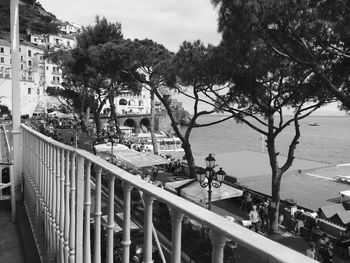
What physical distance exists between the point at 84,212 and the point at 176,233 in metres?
1.26

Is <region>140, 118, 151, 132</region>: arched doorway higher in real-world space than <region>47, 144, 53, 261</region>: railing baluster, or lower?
lower

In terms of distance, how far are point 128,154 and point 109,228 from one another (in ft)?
53.3

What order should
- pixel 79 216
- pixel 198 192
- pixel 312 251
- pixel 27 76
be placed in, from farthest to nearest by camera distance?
1. pixel 27 76
2. pixel 198 192
3. pixel 312 251
4. pixel 79 216

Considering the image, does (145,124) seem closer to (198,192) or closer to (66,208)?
(198,192)

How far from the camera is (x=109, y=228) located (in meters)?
1.61

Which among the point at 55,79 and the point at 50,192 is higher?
the point at 55,79

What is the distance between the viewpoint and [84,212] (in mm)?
2180

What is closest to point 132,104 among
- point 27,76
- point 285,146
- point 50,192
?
point 27,76

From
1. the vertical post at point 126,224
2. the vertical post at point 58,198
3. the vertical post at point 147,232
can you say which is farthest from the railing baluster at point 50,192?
the vertical post at point 147,232

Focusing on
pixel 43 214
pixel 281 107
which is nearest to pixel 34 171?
pixel 43 214

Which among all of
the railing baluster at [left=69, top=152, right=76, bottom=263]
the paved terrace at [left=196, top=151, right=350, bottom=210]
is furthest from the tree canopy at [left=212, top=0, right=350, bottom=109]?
the railing baluster at [left=69, top=152, right=76, bottom=263]

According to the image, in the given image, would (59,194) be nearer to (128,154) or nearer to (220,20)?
(220,20)

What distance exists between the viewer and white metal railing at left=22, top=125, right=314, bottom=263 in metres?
0.88

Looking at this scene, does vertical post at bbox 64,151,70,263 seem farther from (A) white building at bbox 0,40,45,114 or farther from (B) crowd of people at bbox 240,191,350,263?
(A) white building at bbox 0,40,45,114
